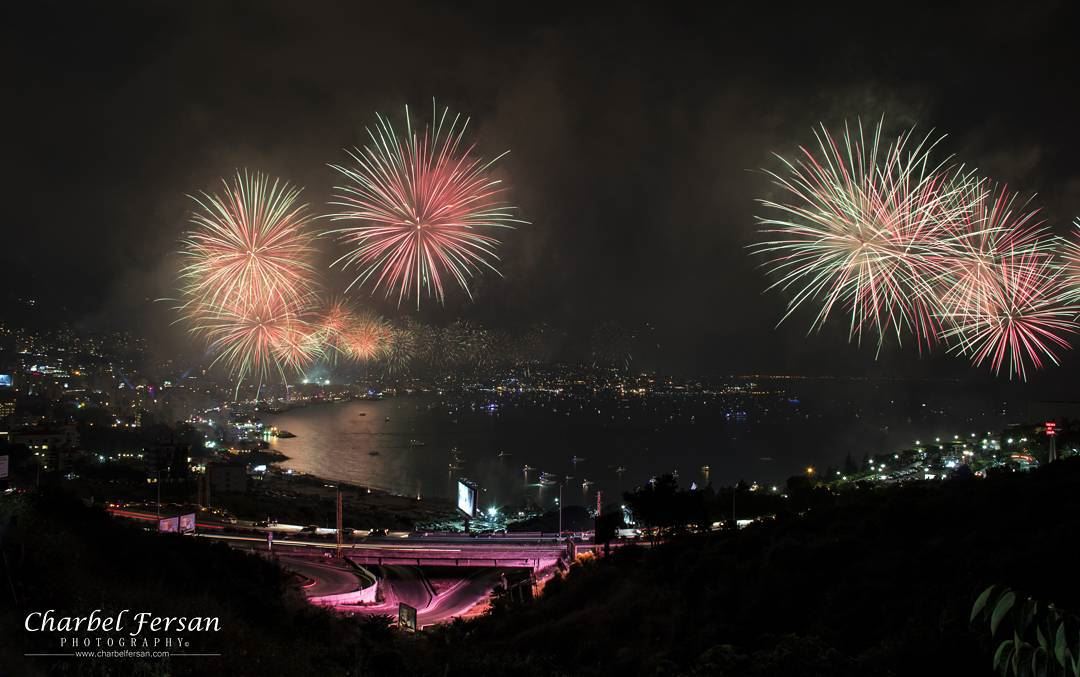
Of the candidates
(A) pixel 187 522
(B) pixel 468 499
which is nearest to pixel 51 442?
(A) pixel 187 522

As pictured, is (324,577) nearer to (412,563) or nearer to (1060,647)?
(412,563)

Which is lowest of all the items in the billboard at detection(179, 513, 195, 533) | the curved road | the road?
the road

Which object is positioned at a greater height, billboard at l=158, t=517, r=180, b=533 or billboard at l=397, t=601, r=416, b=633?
billboard at l=158, t=517, r=180, b=533

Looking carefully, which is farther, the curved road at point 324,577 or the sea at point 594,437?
the sea at point 594,437

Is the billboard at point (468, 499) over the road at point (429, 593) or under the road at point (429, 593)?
over

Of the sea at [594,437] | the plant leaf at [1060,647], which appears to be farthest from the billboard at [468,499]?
the plant leaf at [1060,647]

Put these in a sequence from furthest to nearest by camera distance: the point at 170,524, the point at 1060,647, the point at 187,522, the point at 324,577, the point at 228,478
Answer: the point at 228,478 < the point at 187,522 < the point at 170,524 < the point at 324,577 < the point at 1060,647

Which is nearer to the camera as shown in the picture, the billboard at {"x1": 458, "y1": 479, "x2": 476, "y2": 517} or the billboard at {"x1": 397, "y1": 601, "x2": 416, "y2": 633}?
the billboard at {"x1": 397, "y1": 601, "x2": 416, "y2": 633}

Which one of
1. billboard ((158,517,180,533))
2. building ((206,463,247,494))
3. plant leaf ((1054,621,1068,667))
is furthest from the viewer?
building ((206,463,247,494))

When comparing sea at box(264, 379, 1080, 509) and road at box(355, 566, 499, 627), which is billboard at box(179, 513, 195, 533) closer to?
road at box(355, 566, 499, 627)

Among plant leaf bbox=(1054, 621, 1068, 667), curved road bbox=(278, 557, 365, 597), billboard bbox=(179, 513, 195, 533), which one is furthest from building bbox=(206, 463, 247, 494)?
plant leaf bbox=(1054, 621, 1068, 667)

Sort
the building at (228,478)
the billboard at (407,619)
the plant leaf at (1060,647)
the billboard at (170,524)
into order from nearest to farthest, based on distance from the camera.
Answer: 1. the plant leaf at (1060,647)
2. the billboard at (407,619)
3. the billboard at (170,524)
4. the building at (228,478)

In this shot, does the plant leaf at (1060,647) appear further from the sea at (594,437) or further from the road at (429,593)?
the sea at (594,437)
